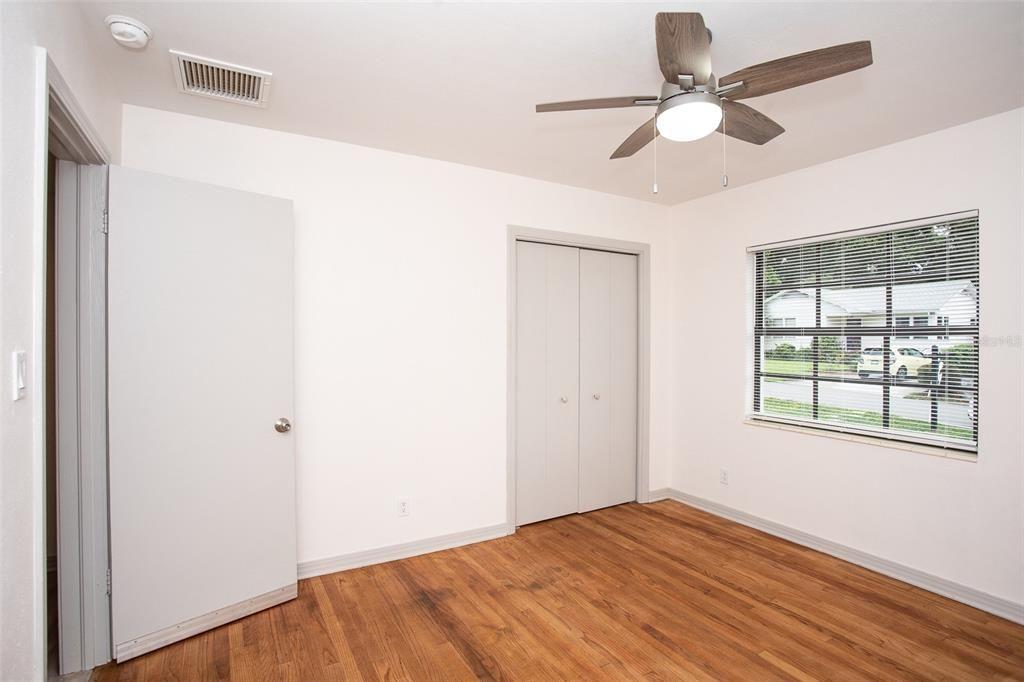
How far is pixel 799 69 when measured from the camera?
164 centimetres

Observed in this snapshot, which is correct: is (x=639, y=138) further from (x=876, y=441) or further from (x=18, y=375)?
(x=876, y=441)

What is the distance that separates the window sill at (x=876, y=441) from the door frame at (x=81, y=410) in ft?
13.2

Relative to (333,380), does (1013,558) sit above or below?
below

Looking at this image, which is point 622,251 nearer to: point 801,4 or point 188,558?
point 801,4

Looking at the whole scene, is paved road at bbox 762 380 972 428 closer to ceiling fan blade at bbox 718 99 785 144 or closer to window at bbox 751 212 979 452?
window at bbox 751 212 979 452

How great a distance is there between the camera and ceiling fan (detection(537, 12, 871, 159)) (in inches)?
59.3

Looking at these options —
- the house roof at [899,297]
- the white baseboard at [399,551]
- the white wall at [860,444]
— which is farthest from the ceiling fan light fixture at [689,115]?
the white baseboard at [399,551]

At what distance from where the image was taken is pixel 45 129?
1411 millimetres

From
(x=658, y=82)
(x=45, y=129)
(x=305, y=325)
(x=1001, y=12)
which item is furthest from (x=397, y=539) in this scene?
(x=1001, y=12)

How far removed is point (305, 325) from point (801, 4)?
2766 millimetres

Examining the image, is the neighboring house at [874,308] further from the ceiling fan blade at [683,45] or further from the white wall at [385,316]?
the ceiling fan blade at [683,45]

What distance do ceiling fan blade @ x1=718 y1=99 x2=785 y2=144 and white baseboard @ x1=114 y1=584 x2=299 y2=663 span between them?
3.10 metres

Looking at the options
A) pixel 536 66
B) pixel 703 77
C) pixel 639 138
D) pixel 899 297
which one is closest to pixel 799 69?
pixel 703 77

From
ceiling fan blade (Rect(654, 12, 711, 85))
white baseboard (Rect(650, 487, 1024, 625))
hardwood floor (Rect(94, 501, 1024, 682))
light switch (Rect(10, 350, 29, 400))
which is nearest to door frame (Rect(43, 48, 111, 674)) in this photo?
hardwood floor (Rect(94, 501, 1024, 682))
